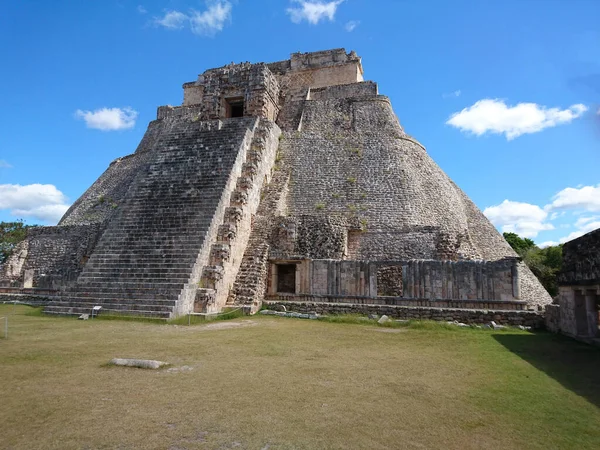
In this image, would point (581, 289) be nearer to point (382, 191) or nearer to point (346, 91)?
point (382, 191)

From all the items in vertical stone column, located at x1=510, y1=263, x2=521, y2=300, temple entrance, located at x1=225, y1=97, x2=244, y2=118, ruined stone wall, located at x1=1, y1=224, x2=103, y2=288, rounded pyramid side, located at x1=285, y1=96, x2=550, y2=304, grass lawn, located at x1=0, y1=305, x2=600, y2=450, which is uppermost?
temple entrance, located at x1=225, y1=97, x2=244, y2=118

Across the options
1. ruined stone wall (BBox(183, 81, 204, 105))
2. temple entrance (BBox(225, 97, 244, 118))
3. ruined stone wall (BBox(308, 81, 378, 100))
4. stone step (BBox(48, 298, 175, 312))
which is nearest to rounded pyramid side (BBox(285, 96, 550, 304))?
ruined stone wall (BBox(308, 81, 378, 100))

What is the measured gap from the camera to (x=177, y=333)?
27.1 feet

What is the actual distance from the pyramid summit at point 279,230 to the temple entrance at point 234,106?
58 mm

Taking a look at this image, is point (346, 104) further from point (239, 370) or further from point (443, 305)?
point (239, 370)

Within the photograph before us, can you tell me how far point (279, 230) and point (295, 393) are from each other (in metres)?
10.1

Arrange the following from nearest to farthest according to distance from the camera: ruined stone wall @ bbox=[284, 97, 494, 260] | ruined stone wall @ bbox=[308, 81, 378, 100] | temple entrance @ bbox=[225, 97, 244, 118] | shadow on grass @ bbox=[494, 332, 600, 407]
→ shadow on grass @ bbox=[494, 332, 600, 407], ruined stone wall @ bbox=[284, 97, 494, 260], temple entrance @ bbox=[225, 97, 244, 118], ruined stone wall @ bbox=[308, 81, 378, 100]

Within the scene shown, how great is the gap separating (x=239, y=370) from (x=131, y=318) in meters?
5.60

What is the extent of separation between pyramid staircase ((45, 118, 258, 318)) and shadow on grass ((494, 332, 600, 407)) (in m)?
7.58

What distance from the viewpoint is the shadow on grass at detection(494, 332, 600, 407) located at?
5027mm

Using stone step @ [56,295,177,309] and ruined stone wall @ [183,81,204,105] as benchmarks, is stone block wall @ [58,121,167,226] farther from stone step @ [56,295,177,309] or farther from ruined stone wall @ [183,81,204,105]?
stone step @ [56,295,177,309]

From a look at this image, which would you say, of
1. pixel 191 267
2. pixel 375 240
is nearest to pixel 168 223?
pixel 191 267

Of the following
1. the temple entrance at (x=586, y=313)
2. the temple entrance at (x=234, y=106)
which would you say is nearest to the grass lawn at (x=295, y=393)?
the temple entrance at (x=586, y=313)

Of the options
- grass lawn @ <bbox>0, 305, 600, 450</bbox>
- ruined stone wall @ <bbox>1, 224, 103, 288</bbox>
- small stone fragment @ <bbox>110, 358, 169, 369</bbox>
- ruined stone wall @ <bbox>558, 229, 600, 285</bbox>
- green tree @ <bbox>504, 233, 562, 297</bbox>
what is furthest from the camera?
green tree @ <bbox>504, 233, 562, 297</bbox>
